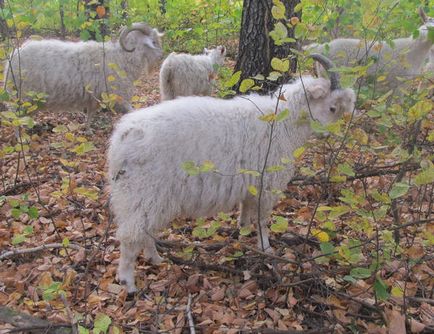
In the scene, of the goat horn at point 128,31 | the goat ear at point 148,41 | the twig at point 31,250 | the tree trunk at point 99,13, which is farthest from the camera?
the goat ear at point 148,41

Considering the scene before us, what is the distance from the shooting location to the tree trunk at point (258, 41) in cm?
456

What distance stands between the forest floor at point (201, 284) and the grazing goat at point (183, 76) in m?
3.37

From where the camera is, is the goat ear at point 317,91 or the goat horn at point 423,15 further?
the goat horn at point 423,15

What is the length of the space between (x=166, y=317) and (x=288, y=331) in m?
0.90

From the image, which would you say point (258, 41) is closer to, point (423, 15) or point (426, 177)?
point (426, 177)

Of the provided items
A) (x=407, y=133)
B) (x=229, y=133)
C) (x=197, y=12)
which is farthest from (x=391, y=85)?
(x=197, y=12)

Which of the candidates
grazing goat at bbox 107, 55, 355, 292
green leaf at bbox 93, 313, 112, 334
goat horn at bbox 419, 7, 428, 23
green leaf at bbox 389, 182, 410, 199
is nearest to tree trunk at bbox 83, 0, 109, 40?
grazing goat at bbox 107, 55, 355, 292

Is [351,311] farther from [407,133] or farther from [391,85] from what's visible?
[391,85]

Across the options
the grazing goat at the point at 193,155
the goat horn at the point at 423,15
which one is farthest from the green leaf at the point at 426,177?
the goat horn at the point at 423,15

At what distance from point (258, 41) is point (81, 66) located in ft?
10.5

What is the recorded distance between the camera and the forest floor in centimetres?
286

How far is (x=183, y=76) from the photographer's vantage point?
23.2ft

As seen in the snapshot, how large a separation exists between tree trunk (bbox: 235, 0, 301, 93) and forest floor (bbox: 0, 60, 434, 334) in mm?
1637

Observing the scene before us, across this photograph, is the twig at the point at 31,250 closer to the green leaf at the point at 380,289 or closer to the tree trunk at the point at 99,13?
the green leaf at the point at 380,289
